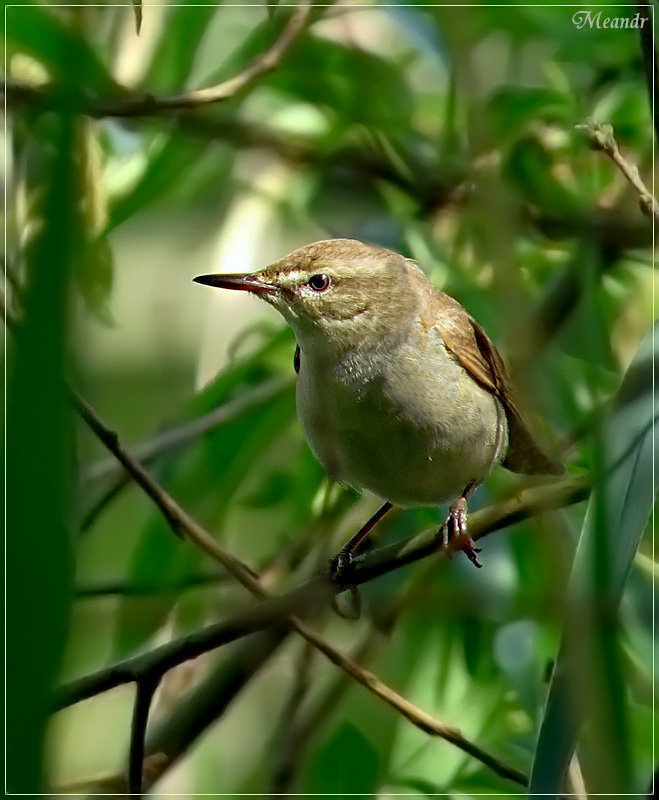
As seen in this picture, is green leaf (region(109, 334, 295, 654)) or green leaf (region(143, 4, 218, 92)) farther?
green leaf (region(143, 4, 218, 92))

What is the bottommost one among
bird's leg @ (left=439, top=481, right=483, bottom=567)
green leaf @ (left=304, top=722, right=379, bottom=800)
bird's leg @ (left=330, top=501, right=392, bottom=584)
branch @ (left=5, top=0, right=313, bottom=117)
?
green leaf @ (left=304, top=722, right=379, bottom=800)

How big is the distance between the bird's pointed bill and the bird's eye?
0.11 m

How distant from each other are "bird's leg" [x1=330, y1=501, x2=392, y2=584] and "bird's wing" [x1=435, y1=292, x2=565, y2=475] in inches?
13.0

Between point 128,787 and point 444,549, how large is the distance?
24.3 inches

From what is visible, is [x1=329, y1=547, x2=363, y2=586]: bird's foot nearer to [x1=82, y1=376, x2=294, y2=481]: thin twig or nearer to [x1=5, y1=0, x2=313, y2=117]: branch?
[x1=82, y1=376, x2=294, y2=481]: thin twig

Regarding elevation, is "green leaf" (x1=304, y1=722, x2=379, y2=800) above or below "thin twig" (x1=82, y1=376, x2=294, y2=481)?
below

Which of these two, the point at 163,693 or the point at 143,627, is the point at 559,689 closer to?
the point at 143,627

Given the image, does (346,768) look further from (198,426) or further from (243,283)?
(243,283)

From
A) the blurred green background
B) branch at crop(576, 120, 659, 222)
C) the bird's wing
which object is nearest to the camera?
branch at crop(576, 120, 659, 222)

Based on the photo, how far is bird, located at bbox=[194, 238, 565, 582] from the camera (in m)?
1.96

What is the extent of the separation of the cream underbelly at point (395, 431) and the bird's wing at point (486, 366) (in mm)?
111

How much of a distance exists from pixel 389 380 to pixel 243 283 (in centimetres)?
33

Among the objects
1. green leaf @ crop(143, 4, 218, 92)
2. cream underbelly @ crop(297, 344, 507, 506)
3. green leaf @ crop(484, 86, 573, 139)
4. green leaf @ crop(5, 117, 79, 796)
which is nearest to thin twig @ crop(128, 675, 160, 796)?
cream underbelly @ crop(297, 344, 507, 506)

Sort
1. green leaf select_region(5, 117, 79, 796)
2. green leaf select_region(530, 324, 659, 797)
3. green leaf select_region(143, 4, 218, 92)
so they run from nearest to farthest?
green leaf select_region(5, 117, 79, 796)
green leaf select_region(530, 324, 659, 797)
green leaf select_region(143, 4, 218, 92)
